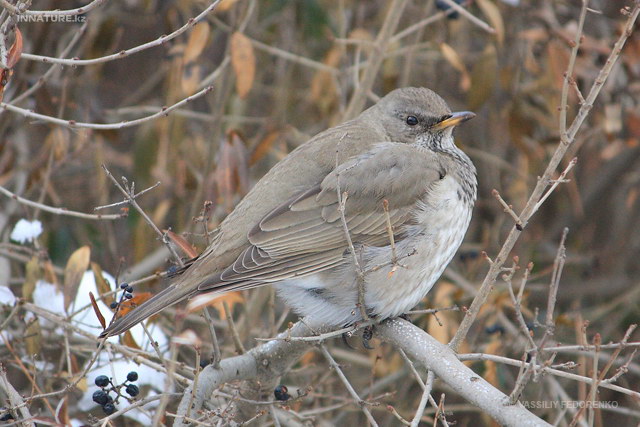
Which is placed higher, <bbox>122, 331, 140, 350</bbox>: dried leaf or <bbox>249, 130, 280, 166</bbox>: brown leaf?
<bbox>249, 130, 280, 166</bbox>: brown leaf

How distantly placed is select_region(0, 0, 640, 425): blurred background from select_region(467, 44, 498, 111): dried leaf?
14mm

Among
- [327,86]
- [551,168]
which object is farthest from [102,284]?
[327,86]

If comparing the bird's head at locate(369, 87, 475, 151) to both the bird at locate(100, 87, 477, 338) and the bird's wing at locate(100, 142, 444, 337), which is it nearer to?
the bird at locate(100, 87, 477, 338)

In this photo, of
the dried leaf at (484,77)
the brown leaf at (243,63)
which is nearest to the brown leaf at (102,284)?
the brown leaf at (243,63)

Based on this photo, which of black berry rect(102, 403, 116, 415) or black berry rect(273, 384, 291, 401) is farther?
black berry rect(273, 384, 291, 401)

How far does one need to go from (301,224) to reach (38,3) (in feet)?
9.85

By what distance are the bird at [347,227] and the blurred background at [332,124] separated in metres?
0.45

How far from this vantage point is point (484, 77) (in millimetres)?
5871

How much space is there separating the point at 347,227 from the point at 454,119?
1117 mm

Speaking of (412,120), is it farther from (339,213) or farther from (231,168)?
(231,168)

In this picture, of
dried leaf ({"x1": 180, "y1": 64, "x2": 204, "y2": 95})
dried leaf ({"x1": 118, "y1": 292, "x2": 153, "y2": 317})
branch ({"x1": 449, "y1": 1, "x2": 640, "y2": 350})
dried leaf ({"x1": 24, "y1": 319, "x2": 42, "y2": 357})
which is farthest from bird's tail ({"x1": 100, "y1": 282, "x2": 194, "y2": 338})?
dried leaf ({"x1": 180, "y1": 64, "x2": 204, "y2": 95})

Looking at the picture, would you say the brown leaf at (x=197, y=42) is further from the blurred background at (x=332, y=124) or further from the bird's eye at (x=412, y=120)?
the bird's eye at (x=412, y=120)

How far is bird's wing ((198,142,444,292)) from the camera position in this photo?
4480 mm

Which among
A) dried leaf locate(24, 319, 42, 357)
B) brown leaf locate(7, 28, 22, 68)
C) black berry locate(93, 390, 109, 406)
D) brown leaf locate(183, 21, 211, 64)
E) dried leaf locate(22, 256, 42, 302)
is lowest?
dried leaf locate(24, 319, 42, 357)
